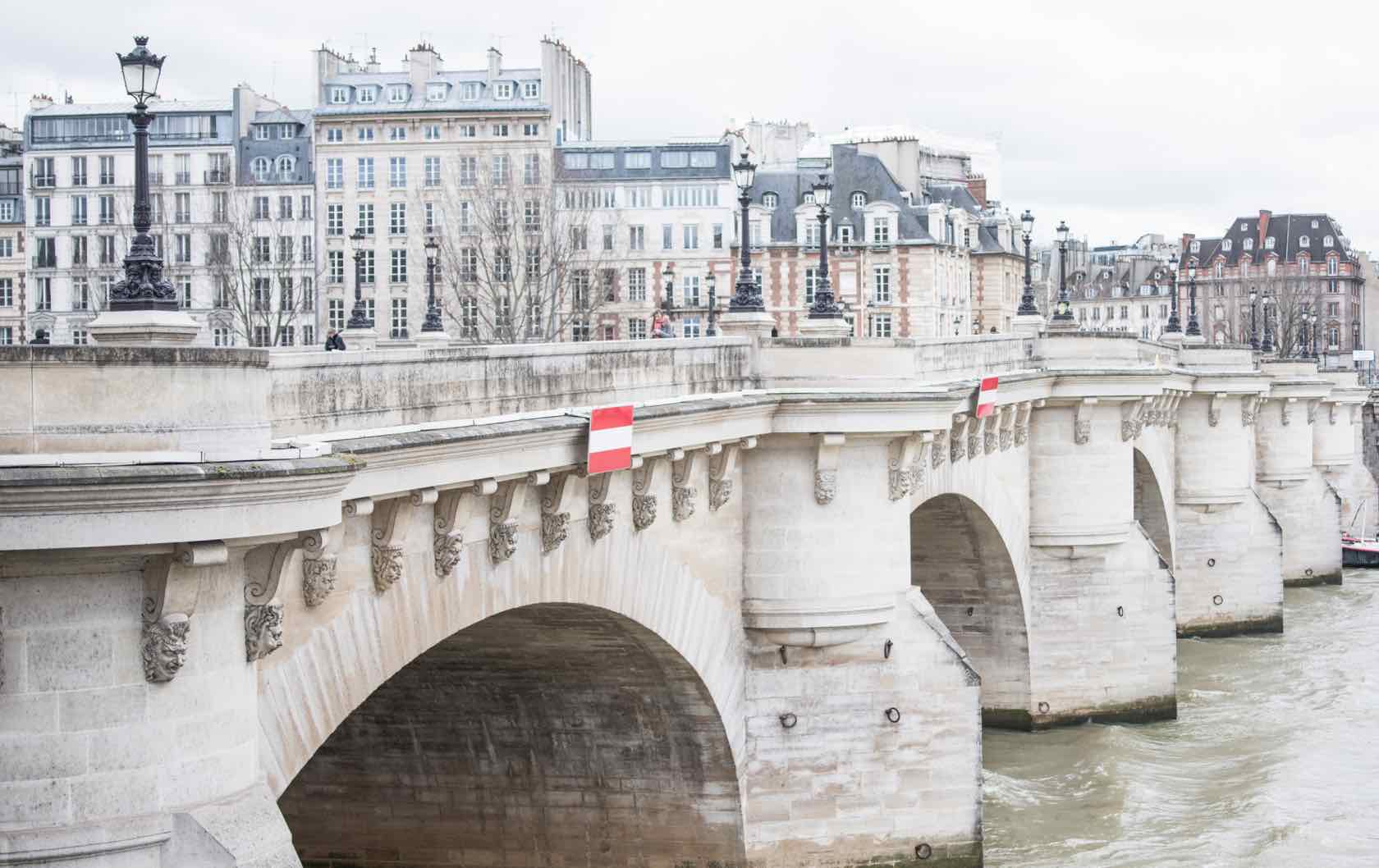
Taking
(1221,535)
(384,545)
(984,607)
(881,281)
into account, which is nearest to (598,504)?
(384,545)

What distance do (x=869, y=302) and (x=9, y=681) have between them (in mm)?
76096

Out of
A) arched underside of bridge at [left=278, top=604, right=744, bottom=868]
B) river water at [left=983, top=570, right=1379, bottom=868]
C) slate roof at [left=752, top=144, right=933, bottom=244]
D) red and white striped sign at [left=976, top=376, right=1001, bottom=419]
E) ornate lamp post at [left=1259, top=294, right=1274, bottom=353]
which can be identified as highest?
slate roof at [left=752, top=144, right=933, bottom=244]

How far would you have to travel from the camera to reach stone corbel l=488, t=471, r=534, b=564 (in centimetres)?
1661

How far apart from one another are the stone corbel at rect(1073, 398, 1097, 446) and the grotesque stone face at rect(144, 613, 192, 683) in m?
27.9

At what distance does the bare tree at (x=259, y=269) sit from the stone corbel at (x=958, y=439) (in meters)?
26.9

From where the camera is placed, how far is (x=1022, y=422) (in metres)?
36.7

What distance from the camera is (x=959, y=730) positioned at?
Answer: 83.3 feet

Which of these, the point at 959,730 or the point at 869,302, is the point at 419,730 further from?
the point at 869,302

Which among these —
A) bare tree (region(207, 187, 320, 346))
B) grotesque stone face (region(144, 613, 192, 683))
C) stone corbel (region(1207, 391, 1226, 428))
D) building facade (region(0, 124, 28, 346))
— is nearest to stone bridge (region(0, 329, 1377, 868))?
grotesque stone face (region(144, 613, 192, 683))

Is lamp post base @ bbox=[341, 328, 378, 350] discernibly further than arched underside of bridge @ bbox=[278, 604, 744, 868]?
Yes

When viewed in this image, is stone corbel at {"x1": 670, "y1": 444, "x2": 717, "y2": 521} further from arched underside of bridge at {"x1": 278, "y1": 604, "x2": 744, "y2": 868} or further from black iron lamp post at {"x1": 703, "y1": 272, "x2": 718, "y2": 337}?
black iron lamp post at {"x1": 703, "y1": 272, "x2": 718, "y2": 337}

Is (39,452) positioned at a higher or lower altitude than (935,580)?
higher

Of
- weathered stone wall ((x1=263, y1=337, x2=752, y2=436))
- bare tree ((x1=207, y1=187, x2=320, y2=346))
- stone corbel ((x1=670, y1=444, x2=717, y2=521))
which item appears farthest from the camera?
bare tree ((x1=207, y1=187, x2=320, y2=346))

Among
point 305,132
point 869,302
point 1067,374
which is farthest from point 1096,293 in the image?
point 1067,374
